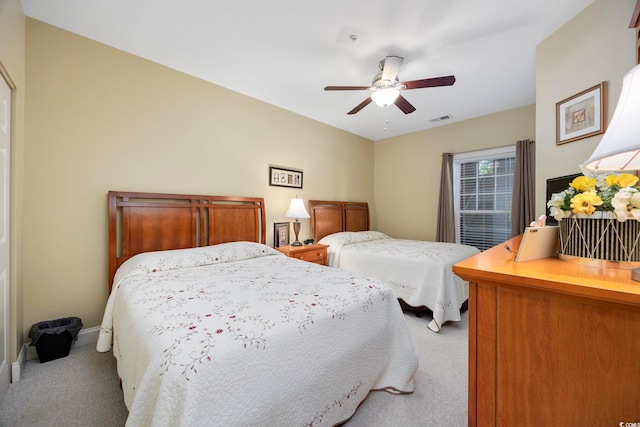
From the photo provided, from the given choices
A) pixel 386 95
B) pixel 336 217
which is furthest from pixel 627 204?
pixel 336 217

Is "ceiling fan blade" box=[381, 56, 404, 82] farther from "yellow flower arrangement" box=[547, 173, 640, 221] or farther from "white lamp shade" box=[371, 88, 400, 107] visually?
"yellow flower arrangement" box=[547, 173, 640, 221]

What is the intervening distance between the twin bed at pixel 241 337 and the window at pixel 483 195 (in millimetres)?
3230

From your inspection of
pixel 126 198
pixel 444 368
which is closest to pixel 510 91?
pixel 444 368

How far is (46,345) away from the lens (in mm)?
1975

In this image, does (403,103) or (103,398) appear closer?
(103,398)

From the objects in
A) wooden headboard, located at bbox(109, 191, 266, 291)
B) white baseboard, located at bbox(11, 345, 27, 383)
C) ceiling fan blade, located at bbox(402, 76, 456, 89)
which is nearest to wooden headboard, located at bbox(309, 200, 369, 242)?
wooden headboard, located at bbox(109, 191, 266, 291)

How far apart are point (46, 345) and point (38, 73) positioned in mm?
2166

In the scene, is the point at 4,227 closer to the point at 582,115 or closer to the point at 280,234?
the point at 280,234

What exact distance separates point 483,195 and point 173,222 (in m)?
4.48

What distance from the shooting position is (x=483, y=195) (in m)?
4.16

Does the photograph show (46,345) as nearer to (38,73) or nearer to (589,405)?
(38,73)

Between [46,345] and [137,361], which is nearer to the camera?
[137,361]

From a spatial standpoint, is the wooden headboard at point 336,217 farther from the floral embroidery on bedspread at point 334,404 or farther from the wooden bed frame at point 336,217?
the floral embroidery on bedspread at point 334,404

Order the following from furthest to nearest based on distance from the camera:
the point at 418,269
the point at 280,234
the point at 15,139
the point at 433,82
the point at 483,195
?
1. the point at 483,195
2. the point at 280,234
3. the point at 418,269
4. the point at 433,82
5. the point at 15,139
